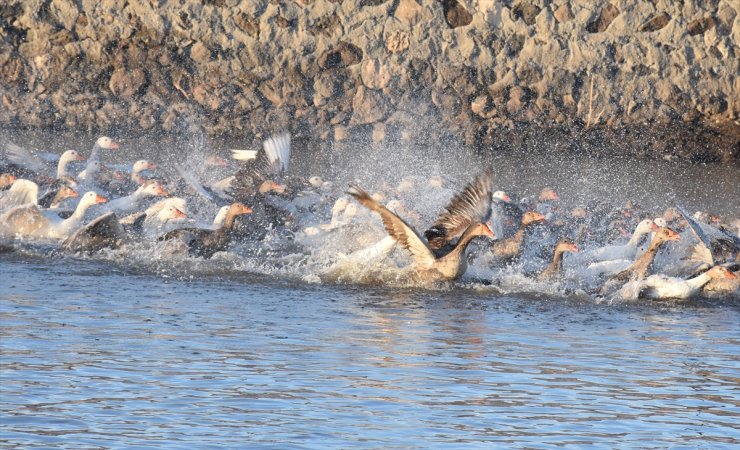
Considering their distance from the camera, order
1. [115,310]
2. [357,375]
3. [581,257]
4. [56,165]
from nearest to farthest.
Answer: [357,375]
[115,310]
[581,257]
[56,165]

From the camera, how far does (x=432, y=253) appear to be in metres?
13.9

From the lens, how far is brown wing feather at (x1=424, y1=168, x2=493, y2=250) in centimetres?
1458

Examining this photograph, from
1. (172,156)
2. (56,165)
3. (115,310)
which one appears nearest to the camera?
(115,310)

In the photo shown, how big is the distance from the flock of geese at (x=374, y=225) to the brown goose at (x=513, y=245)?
0.02 m

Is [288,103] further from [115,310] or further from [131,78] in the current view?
[115,310]

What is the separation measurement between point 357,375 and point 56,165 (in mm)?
10745

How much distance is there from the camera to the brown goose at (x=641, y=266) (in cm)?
Result: 1392

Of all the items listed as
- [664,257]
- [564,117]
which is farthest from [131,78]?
[664,257]

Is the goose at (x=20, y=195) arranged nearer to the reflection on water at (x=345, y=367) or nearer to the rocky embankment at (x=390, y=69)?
the reflection on water at (x=345, y=367)

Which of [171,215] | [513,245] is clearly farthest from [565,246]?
[171,215]

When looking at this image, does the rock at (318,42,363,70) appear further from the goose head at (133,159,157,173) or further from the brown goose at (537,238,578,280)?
the brown goose at (537,238,578,280)

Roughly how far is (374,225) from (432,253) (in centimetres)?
175

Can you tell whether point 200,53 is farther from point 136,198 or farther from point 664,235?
point 664,235

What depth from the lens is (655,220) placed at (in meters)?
16.5
